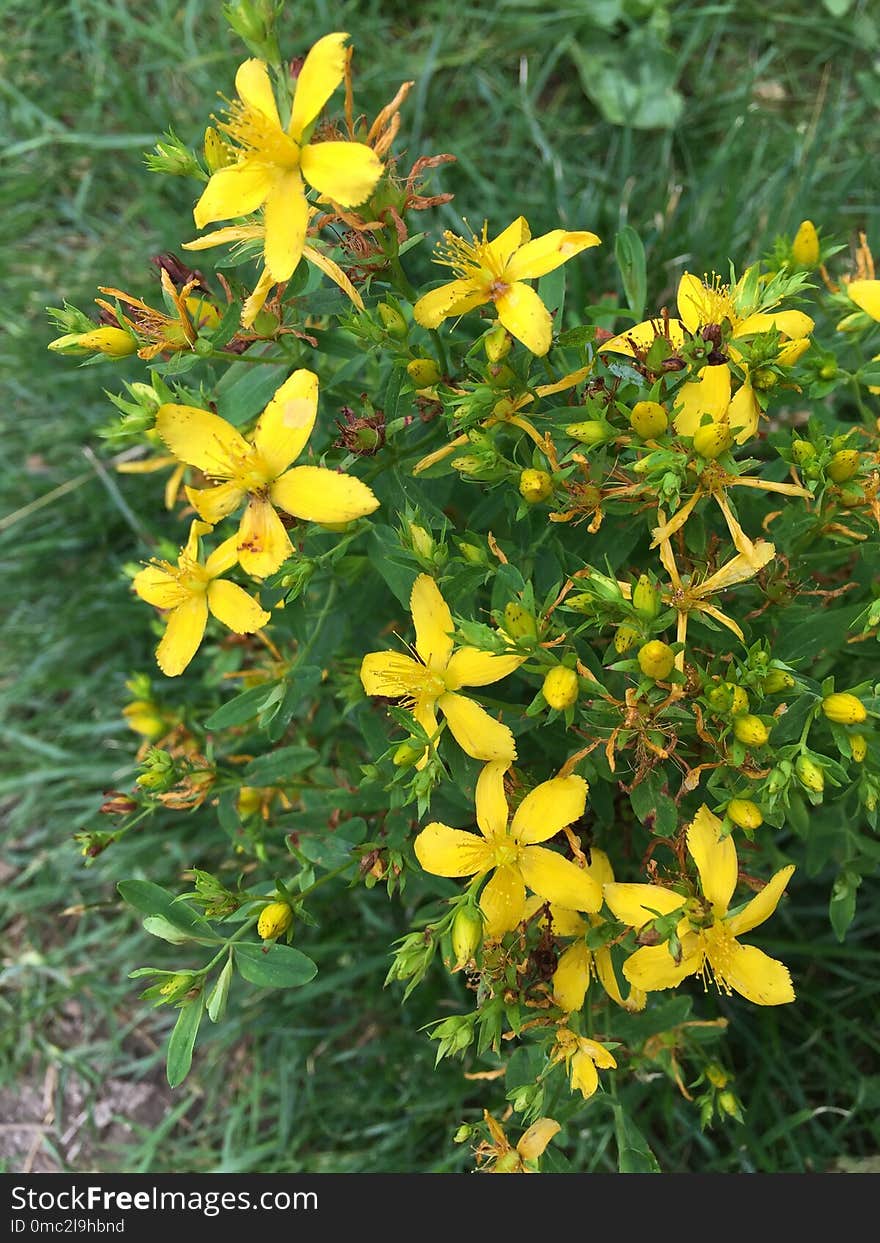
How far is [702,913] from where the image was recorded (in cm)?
147

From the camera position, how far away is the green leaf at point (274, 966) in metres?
1.50

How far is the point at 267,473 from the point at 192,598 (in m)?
0.25

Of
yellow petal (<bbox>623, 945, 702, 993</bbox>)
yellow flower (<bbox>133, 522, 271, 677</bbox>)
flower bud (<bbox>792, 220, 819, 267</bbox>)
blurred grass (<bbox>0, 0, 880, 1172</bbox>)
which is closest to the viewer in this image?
yellow petal (<bbox>623, 945, 702, 993</bbox>)

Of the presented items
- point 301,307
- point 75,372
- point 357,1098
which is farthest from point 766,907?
point 75,372

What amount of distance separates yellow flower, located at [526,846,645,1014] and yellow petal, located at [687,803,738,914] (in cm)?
16

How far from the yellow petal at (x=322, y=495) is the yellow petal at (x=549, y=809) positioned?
1.53ft

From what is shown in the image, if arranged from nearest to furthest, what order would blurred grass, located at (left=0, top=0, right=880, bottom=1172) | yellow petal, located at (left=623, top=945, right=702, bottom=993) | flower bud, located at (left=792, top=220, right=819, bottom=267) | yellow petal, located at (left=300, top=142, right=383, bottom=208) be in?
1. yellow petal, located at (left=300, top=142, right=383, bottom=208)
2. yellow petal, located at (left=623, top=945, right=702, bottom=993)
3. flower bud, located at (left=792, top=220, right=819, bottom=267)
4. blurred grass, located at (left=0, top=0, right=880, bottom=1172)

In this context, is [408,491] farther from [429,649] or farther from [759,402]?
[759,402]

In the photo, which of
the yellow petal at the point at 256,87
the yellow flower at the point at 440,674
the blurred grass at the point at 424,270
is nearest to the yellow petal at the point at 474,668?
the yellow flower at the point at 440,674

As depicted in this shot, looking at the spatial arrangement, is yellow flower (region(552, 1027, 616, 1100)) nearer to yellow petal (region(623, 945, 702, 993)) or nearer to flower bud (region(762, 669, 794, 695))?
yellow petal (region(623, 945, 702, 993))

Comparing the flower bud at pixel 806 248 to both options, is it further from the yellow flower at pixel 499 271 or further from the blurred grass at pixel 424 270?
the blurred grass at pixel 424 270

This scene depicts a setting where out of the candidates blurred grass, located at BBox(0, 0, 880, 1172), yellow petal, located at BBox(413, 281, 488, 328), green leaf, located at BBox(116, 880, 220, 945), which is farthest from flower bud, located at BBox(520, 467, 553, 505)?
blurred grass, located at BBox(0, 0, 880, 1172)

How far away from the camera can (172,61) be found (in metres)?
3.26

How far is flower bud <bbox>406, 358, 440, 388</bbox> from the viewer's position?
147 cm
